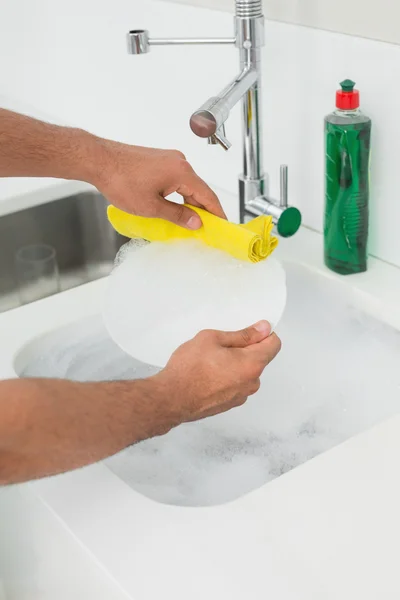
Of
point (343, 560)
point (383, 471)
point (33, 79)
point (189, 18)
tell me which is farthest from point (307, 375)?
point (33, 79)

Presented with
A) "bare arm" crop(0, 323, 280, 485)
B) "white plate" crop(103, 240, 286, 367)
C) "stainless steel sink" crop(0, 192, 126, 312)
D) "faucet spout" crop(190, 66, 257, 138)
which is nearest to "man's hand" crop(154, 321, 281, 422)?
"bare arm" crop(0, 323, 280, 485)

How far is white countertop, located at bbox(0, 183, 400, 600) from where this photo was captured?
71cm

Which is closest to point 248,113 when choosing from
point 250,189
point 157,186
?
point 250,189

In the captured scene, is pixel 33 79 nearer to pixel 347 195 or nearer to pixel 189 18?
pixel 189 18

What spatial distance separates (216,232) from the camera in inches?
40.1

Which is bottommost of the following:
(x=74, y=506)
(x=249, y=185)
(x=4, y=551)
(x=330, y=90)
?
(x=4, y=551)

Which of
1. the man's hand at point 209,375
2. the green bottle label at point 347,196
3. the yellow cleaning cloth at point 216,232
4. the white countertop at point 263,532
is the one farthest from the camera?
the green bottle label at point 347,196

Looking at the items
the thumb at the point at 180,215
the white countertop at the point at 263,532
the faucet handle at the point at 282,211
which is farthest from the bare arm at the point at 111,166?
the white countertop at the point at 263,532

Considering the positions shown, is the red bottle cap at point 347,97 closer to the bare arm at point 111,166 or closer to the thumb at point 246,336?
the bare arm at point 111,166

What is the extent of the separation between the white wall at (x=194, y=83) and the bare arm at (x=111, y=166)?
0.25 metres

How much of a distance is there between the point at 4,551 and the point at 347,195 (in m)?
0.62

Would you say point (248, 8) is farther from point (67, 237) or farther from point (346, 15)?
point (67, 237)

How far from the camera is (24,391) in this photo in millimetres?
736

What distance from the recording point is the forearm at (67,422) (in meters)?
0.72
